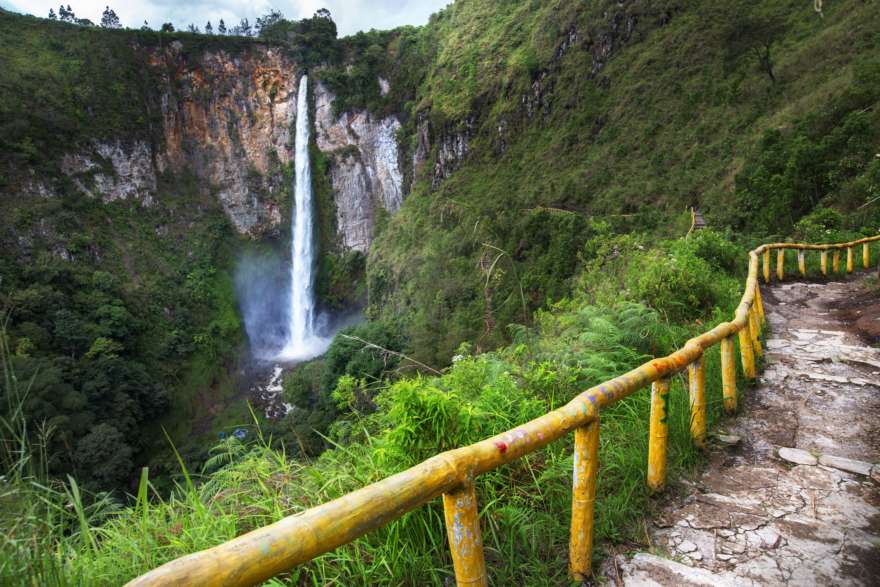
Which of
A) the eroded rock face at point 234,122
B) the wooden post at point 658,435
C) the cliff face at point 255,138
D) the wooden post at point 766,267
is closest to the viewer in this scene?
the wooden post at point 658,435

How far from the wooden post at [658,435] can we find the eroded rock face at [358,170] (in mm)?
43256

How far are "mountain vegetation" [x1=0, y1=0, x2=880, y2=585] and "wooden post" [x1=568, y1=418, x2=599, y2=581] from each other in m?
0.13

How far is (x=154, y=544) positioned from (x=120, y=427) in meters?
27.6

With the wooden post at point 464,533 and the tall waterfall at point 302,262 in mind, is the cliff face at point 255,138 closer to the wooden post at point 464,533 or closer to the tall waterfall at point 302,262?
the tall waterfall at point 302,262

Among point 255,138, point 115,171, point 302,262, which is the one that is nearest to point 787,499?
point 302,262

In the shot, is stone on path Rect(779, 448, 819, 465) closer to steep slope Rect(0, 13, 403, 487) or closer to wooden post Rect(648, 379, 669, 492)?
wooden post Rect(648, 379, 669, 492)

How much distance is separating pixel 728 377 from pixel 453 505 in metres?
2.55

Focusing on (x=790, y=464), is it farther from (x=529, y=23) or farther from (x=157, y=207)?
(x=157, y=207)

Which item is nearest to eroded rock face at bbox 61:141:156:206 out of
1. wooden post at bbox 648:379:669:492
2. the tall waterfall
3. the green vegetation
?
the tall waterfall

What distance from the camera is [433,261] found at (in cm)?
2714

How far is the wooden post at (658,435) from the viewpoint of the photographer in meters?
2.16

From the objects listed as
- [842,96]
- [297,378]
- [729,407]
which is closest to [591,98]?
[842,96]

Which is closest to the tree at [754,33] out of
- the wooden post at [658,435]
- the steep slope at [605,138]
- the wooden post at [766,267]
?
the steep slope at [605,138]

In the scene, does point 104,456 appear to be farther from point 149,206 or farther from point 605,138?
point 605,138
